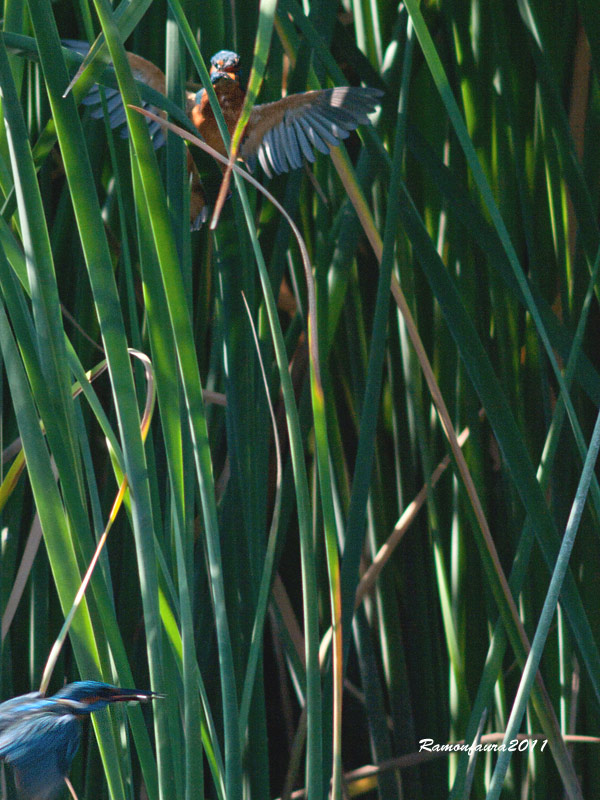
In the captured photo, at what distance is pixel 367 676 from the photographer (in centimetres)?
60

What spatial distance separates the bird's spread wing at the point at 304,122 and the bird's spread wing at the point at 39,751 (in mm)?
314

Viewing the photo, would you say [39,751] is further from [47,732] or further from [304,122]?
[304,122]

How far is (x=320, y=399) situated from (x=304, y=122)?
0.64 feet

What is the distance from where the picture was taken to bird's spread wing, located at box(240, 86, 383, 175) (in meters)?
0.41

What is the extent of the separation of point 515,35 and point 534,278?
0.21 m

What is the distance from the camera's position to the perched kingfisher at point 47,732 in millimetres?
276

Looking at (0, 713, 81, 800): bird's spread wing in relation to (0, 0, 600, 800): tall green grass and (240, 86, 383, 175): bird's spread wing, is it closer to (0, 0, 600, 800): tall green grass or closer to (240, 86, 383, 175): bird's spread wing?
(0, 0, 600, 800): tall green grass

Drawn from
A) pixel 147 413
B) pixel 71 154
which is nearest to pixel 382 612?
pixel 147 413

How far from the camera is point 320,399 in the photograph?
1.10 ft

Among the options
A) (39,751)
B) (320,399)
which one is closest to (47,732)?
(39,751)

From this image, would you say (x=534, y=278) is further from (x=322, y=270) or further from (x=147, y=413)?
(x=147, y=413)

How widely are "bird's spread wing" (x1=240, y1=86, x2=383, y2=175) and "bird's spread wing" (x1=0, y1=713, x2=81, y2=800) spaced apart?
314mm

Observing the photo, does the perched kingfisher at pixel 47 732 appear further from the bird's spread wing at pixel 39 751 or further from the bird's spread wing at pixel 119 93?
the bird's spread wing at pixel 119 93

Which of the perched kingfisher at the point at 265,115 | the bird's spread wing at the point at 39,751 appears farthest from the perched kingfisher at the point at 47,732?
the perched kingfisher at the point at 265,115
